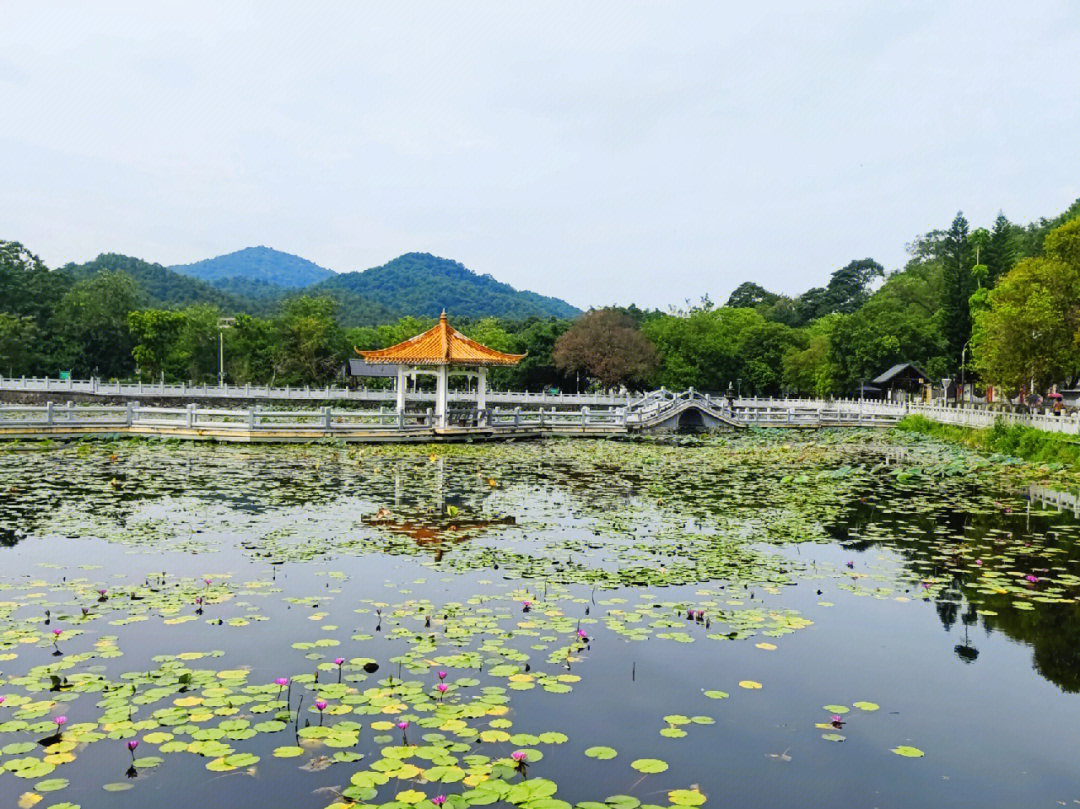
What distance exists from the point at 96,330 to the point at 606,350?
38.6 metres

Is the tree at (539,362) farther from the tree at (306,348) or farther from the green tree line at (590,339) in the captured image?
the tree at (306,348)

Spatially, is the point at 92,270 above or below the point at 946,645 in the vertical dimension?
above

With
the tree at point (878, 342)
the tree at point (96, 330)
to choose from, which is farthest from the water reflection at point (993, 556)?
the tree at point (96, 330)

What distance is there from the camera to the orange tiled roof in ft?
96.7

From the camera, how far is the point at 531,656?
632 cm

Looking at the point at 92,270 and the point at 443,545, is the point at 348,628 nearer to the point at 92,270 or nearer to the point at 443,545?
the point at 443,545

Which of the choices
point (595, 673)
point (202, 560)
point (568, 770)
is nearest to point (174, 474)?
point (202, 560)

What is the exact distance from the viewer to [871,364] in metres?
60.5

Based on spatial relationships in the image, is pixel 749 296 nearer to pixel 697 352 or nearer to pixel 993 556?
pixel 697 352

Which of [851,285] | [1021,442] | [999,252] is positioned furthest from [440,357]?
[851,285]

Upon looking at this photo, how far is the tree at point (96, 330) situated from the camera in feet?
212

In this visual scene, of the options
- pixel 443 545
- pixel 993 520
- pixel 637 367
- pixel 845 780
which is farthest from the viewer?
pixel 637 367

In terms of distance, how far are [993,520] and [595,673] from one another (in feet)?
31.5

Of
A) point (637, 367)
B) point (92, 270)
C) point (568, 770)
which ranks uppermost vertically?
point (92, 270)
